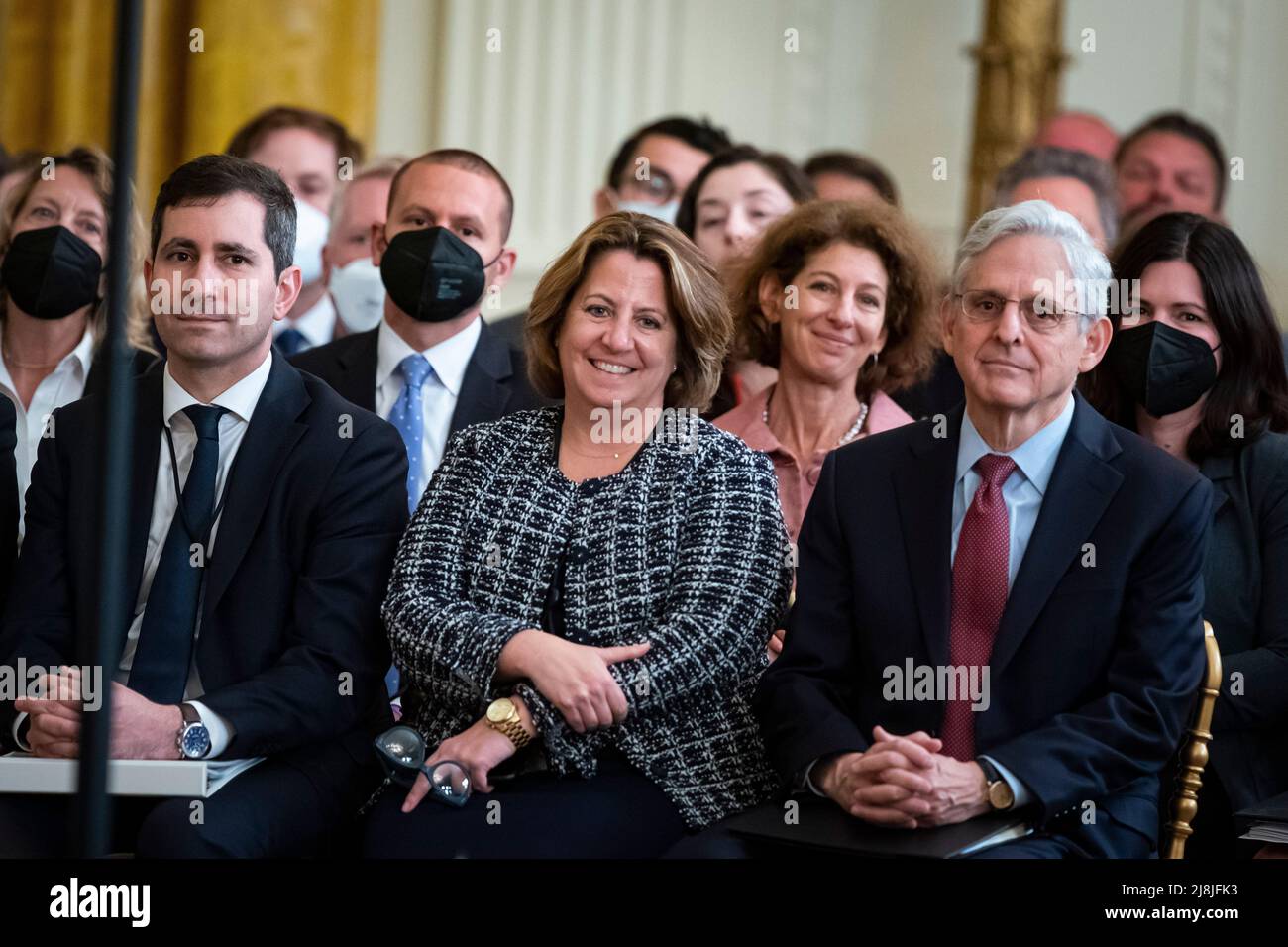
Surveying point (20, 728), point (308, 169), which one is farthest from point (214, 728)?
point (308, 169)

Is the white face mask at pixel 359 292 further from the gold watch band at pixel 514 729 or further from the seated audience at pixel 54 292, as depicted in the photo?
the gold watch band at pixel 514 729

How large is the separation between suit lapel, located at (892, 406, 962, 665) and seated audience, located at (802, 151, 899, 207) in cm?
228

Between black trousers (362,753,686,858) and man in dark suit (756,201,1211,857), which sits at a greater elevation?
man in dark suit (756,201,1211,857)

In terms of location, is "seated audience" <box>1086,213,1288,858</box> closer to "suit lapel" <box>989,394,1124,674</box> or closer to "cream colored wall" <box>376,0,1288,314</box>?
"suit lapel" <box>989,394,1124,674</box>

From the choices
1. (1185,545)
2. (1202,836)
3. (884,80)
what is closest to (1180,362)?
(1185,545)

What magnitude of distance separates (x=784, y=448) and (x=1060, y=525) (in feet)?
3.42

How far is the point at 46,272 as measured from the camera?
12.3 feet

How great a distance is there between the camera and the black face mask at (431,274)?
390 cm

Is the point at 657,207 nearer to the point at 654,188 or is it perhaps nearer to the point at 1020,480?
the point at 654,188

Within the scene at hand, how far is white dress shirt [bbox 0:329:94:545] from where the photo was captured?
12.3 feet

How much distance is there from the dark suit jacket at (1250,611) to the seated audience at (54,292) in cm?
224

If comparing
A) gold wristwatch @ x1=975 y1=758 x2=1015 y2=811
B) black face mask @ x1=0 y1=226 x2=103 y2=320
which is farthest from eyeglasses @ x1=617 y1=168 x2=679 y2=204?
gold wristwatch @ x1=975 y1=758 x2=1015 y2=811

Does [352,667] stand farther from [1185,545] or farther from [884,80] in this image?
[884,80]

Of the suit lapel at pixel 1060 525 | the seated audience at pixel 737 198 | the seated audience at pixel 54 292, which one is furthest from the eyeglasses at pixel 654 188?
the suit lapel at pixel 1060 525
